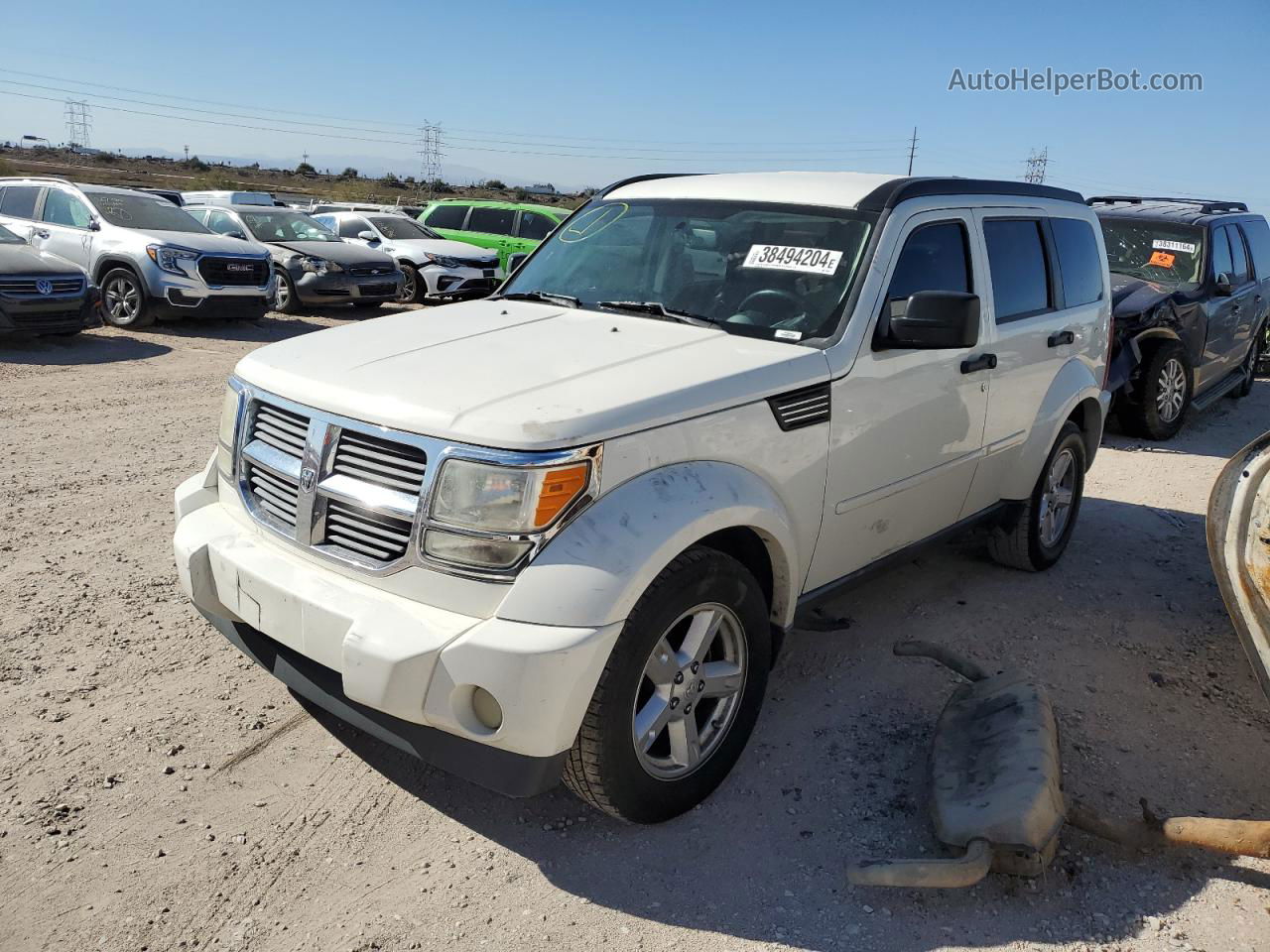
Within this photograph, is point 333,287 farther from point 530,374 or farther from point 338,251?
point 530,374

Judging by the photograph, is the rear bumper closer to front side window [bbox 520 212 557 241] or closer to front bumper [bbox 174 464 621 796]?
front bumper [bbox 174 464 621 796]

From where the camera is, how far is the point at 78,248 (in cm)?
1239

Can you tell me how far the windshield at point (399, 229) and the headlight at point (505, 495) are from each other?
15.2m

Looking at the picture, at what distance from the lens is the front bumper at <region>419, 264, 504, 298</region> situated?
16.2 m

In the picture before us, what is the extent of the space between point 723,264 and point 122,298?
11.0 m

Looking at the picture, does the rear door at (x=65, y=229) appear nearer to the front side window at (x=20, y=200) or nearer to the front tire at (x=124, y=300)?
the front side window at (x=20, y=200)

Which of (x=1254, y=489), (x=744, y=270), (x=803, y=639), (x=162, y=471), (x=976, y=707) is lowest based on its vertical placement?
(x=162, y=471)

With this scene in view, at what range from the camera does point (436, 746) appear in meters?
2.73

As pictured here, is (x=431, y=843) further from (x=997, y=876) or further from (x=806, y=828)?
(x=997, y=876)

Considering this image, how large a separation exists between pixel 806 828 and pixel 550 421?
5.19ft

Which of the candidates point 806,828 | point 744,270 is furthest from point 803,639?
point 744,270

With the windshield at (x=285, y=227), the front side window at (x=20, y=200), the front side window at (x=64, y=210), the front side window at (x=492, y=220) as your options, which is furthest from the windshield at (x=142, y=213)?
the front side window at (x=492, y=220)

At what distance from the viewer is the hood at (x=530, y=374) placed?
2715 mm

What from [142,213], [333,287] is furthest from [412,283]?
[142,213]
